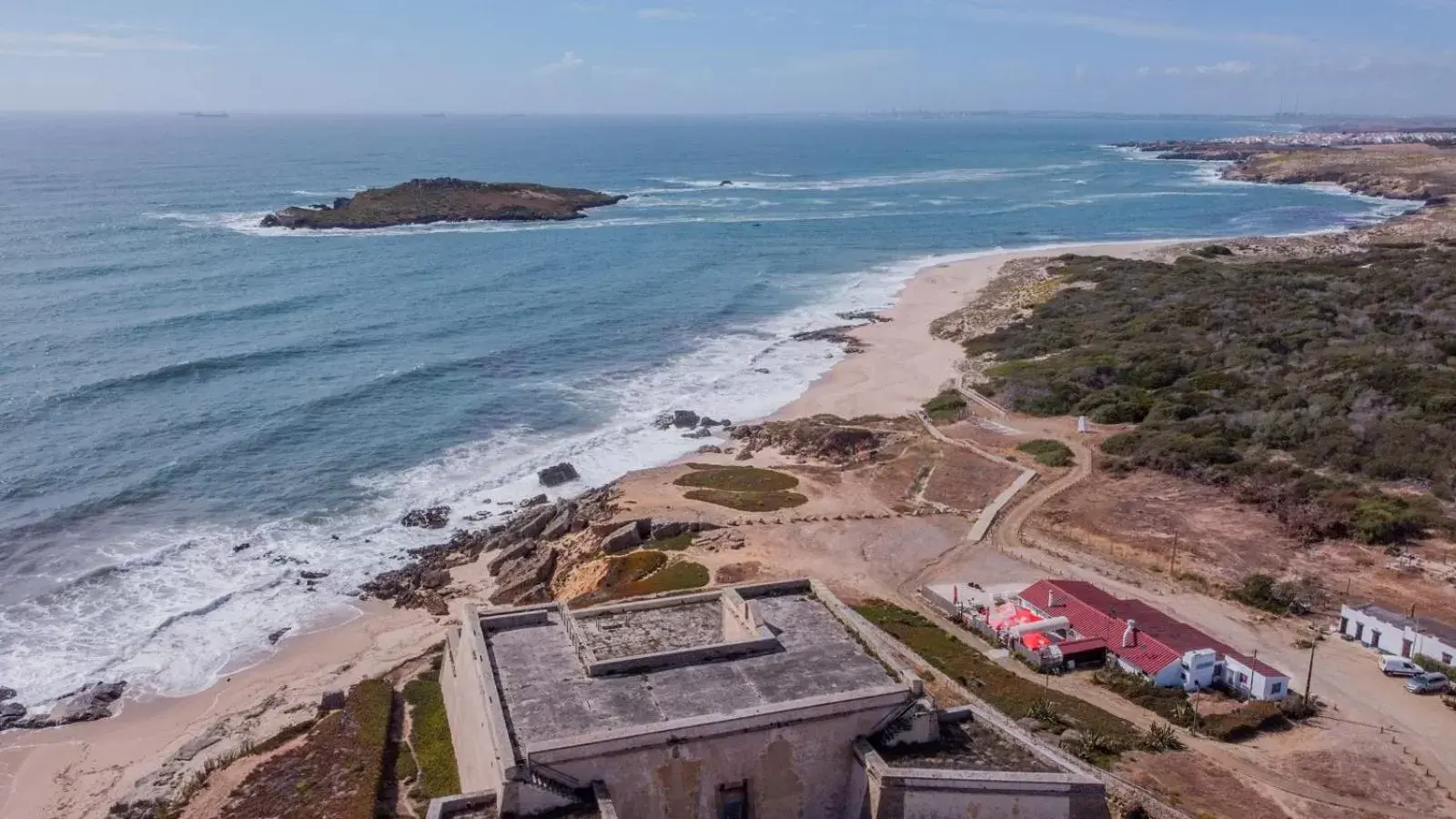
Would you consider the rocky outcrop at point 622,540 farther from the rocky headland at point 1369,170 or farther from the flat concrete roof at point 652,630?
the rocky headland at point 1369,170

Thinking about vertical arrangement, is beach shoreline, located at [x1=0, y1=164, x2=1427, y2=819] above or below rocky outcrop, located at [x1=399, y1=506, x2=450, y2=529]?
below

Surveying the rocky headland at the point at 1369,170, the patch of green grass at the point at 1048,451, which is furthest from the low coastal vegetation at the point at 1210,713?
the rocky headland at the point at 1369,170

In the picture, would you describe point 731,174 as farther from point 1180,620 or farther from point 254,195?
point 1180,620

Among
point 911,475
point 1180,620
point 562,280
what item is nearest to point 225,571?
point 911,475

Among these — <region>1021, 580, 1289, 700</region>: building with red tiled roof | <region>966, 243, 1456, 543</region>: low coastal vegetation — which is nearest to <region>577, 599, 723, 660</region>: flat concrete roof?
<region>1021, 580, 1289, 700</region>: building with red tiled roof

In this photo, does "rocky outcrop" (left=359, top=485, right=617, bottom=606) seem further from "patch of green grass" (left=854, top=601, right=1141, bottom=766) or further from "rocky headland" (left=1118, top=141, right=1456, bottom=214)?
"rocky headland" (left=1118, top=141, right=1456, bottom=214)

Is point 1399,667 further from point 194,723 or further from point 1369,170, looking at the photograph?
point 1369,170

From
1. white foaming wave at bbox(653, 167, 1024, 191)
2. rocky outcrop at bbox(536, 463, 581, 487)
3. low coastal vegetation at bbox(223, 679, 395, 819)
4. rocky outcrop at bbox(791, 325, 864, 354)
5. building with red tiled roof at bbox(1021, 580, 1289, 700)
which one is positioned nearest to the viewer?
low coastal vegetation at bbox(223, 679, 395, 819)
